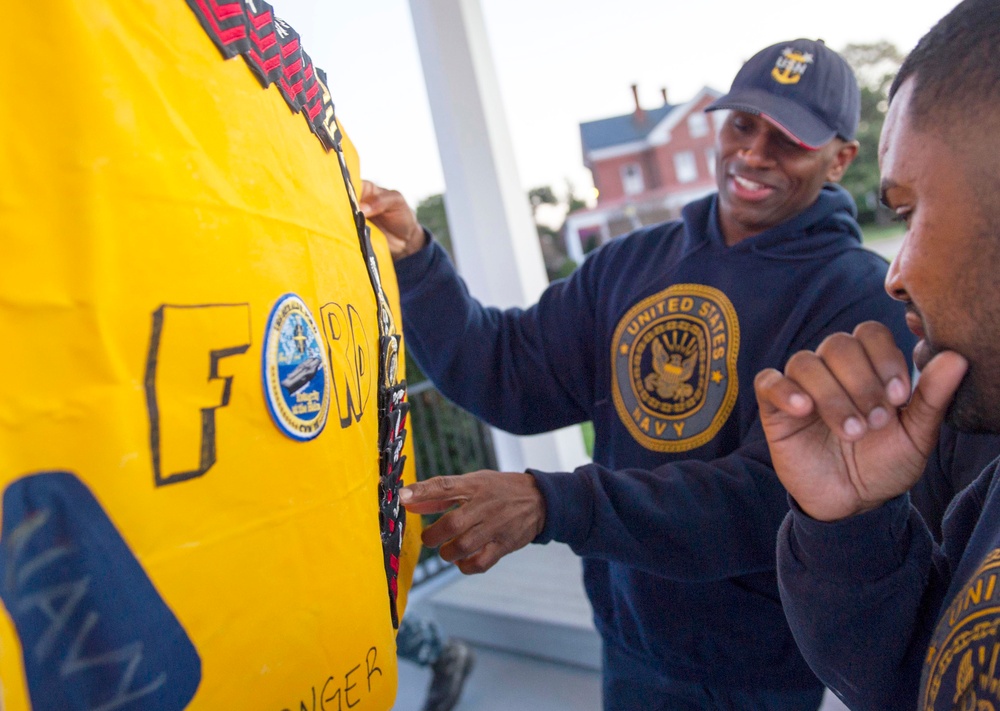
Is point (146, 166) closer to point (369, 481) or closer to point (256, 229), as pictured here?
point (256, 229)

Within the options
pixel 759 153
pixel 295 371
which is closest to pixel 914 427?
pixel 295 371

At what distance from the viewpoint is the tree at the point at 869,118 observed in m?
2.08

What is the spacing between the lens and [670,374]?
3.90 ft

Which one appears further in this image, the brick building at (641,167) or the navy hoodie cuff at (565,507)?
the brick building at (641,167)

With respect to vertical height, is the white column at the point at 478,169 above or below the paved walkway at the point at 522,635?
above

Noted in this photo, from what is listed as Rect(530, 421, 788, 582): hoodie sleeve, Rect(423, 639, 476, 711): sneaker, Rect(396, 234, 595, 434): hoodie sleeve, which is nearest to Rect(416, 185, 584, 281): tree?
Rect(423, 639, 476, 711): sneaker

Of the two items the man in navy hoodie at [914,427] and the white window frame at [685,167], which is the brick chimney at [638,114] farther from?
the man in navy hoodie at [914,427]

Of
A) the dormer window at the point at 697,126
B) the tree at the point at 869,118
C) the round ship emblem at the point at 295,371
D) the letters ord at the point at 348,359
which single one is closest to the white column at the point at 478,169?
the dormer window at the point at 697,126

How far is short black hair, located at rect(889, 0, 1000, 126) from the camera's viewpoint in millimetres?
619

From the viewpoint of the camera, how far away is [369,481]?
2.38 ft

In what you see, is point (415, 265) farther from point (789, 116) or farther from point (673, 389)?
point (789, 116)

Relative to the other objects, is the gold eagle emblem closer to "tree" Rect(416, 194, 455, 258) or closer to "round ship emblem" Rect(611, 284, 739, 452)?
"round ship emblem" Rect(611, 284, 739, 452)

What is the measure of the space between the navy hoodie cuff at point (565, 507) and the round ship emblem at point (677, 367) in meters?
0.25

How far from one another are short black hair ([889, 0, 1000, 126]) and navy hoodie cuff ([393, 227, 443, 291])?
714mm
